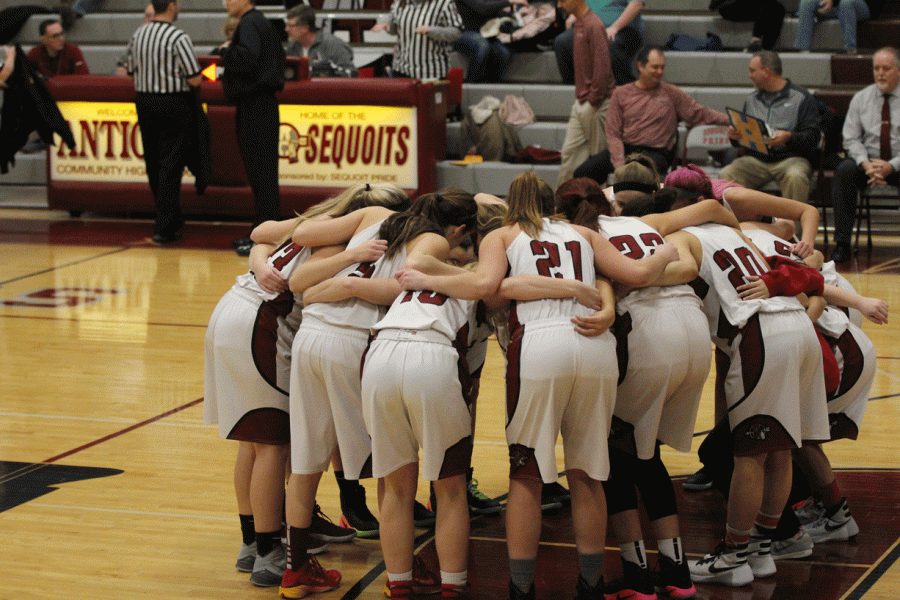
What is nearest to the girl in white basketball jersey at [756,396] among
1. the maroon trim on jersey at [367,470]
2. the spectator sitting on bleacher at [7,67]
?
the maroon trim on jersey at [367,470]

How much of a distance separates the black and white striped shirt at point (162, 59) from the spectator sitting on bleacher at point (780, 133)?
4.76 m

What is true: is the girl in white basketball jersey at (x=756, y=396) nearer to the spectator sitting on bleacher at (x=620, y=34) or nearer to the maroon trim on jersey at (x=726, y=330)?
the maroon trim on jersey at (x=726, y=330)

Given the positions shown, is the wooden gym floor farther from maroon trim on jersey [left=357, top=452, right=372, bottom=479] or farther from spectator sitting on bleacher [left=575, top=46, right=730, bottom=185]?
spectator sitting on bleacher [left=575, top=46, right=730, bottom=185]

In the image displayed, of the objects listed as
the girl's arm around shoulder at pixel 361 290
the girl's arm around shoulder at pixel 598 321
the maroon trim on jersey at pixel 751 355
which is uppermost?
the girl's arm around shoulder at pixel 361 290

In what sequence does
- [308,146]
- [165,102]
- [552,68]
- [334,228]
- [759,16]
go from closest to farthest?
[334,228], [165,102], [308,146], [759,16], [552,68]

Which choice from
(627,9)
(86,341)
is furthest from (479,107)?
(86,341)

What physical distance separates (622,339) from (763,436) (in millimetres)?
547

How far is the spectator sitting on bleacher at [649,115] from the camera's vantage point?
9.24 m

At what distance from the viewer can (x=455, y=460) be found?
10.6 feet

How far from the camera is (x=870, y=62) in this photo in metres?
10.3

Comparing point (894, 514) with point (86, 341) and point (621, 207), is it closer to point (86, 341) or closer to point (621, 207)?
point (621, 207)

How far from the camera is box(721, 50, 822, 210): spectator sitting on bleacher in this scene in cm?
869

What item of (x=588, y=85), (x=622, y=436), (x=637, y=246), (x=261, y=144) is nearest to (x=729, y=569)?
(x=622, y=436)

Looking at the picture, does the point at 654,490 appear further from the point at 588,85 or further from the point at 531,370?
the point at 588,85
